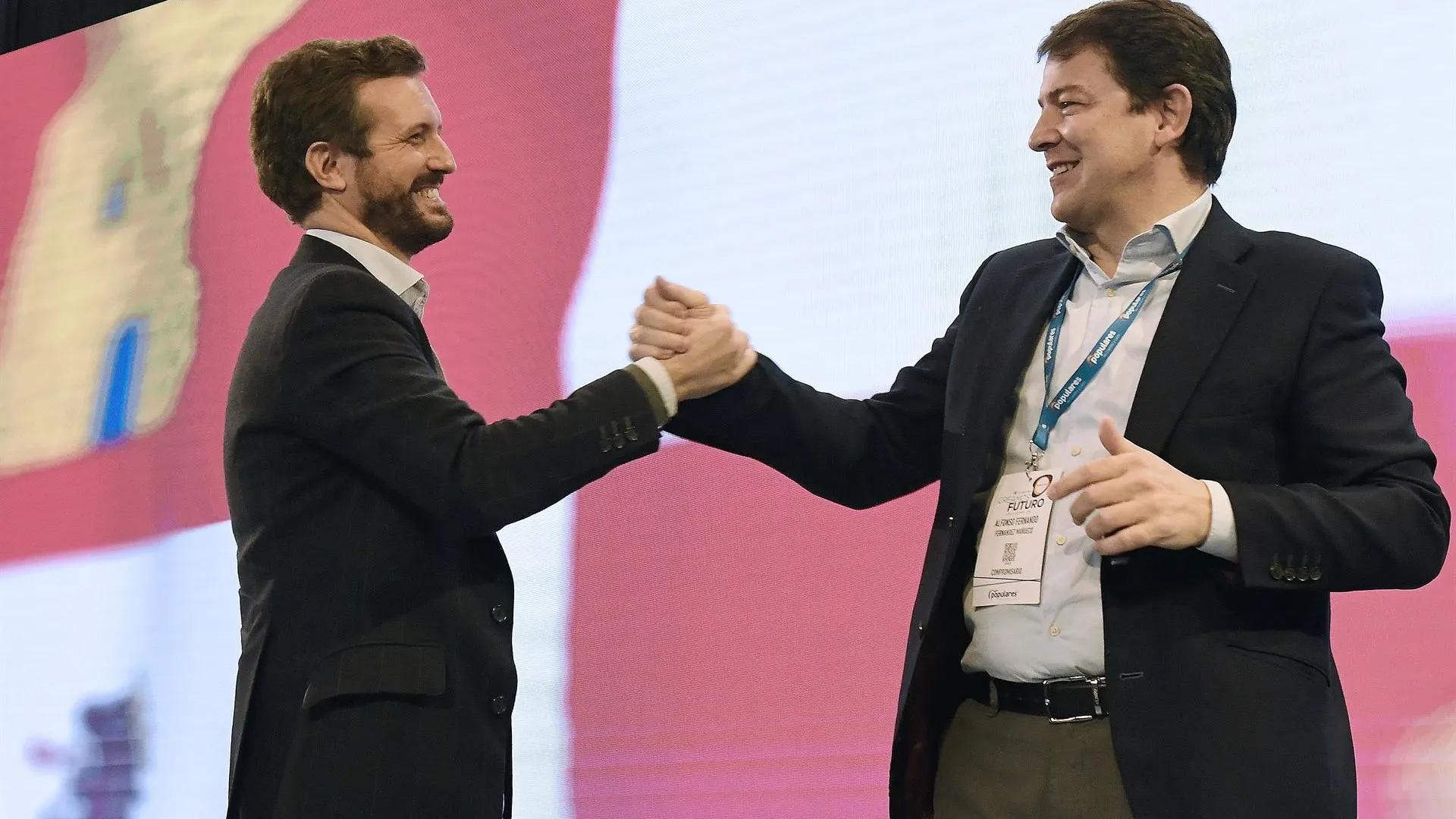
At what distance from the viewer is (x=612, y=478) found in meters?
3.51

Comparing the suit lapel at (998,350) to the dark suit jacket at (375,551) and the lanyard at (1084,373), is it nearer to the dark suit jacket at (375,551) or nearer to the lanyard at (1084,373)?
the lanyard at (1084,373)

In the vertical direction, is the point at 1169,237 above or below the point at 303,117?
below

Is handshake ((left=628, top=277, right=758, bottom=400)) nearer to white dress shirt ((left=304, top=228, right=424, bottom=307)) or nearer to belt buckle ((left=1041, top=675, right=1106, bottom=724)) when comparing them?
white dress shirt ((left=304, top=228, right=424, bottom=307))

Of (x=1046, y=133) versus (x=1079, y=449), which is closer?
(x=1079, y=449)

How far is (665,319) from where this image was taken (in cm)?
205

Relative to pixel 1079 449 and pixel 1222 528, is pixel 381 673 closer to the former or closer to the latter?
pixel 1079 449

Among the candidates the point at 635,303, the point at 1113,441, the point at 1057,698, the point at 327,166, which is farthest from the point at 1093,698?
the point at 635,303

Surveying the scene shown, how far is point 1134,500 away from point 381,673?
37.5 inches

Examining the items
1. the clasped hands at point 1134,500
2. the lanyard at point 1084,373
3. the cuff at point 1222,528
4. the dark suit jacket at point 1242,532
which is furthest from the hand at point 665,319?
the cuff at point 1222,528

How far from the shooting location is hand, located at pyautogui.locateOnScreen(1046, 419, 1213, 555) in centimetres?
153

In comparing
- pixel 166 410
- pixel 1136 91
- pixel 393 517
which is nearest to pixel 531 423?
pixel 393 517

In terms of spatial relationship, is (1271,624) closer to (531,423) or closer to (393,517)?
(531,423)

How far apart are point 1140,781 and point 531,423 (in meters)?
0.89

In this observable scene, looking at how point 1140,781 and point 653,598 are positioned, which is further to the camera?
point 653,598
